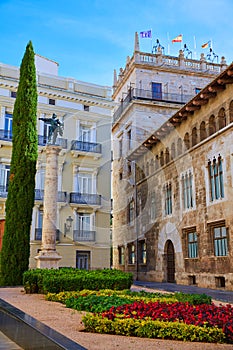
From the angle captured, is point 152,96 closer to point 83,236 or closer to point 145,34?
point 145,34

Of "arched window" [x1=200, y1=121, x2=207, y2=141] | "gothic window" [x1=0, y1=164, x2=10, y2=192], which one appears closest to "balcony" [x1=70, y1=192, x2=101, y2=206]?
"gothic window" [x1=0, y1=164, x2=10, y2=192]

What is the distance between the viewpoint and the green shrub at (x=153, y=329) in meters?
5.80

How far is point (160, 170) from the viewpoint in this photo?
25.0 metres

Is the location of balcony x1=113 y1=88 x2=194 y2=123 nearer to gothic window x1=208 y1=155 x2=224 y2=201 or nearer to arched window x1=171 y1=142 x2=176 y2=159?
arched window x1=171 y1=142 x2=176 y2=159

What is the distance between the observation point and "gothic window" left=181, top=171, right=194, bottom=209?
20.5 meters

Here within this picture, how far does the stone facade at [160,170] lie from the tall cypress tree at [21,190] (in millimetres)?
8385

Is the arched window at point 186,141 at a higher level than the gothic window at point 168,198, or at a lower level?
higher

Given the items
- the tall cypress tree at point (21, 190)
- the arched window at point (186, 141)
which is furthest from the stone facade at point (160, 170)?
the tall cypress tree at point (21, 190)

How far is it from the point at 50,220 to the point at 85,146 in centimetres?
1269

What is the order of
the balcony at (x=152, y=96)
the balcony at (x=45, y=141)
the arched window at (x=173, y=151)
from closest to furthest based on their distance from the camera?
the arched window at (x=173, y=151)
the balcony at (x=45, y=141)
the balcony at (x=152, y=96)

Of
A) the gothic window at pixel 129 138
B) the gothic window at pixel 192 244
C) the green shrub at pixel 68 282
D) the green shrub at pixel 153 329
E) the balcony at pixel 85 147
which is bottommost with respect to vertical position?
the green shrub at pixel 153 329

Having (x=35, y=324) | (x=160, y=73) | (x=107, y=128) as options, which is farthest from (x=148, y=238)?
(x=35, y=324)

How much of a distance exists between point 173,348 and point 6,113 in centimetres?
2533

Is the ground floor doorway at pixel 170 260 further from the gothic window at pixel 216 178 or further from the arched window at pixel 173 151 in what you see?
the gothic window at pixel 216 178
